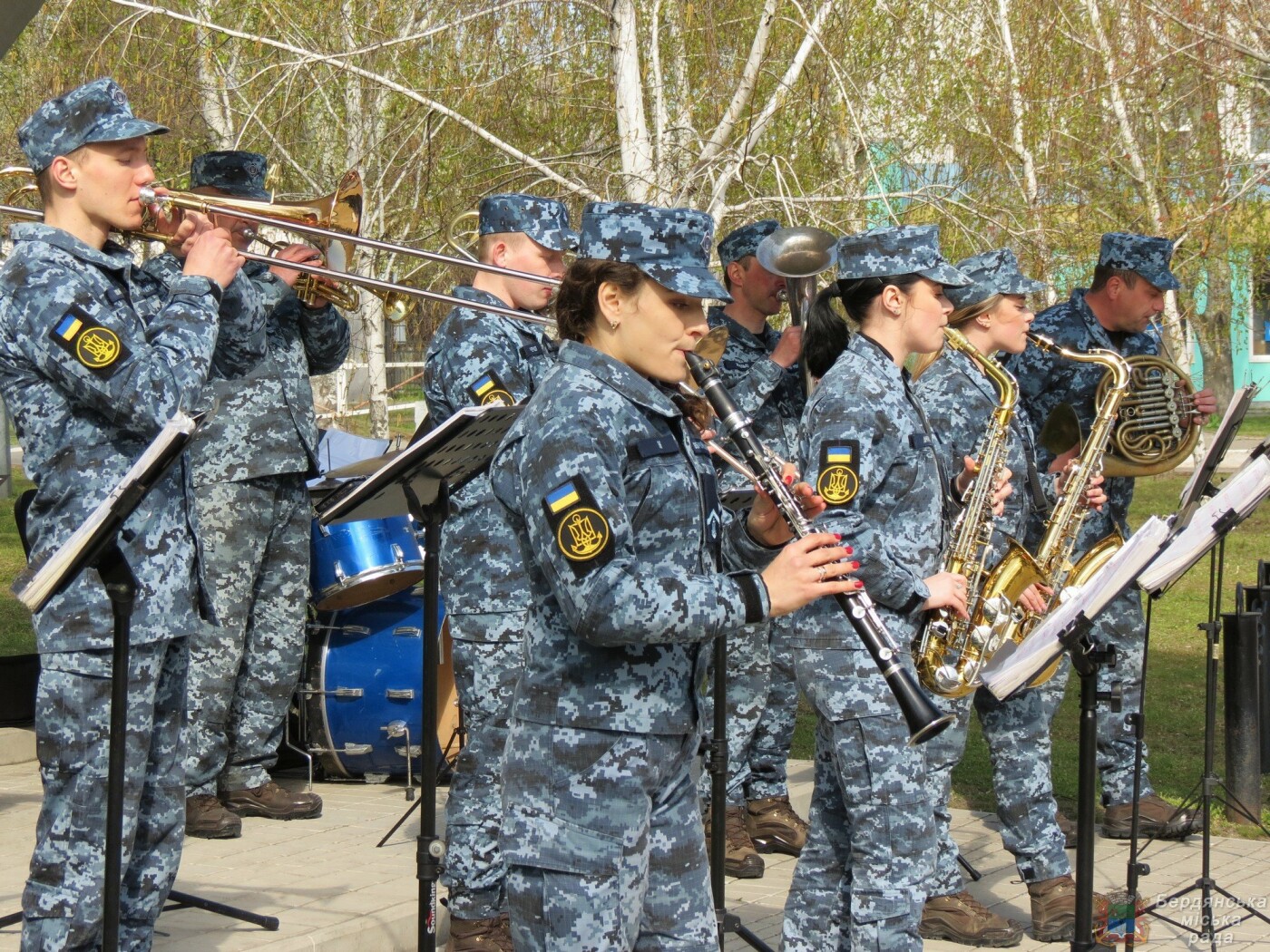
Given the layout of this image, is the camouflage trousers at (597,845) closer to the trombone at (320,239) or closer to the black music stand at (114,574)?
the black music stand at (114,574)

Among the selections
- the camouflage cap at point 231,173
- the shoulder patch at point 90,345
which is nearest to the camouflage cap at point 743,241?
the camouflage cap at point 231,173

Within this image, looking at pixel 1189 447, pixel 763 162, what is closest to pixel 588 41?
pixel 763 162

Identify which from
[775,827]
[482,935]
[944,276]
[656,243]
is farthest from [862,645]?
[775,827]

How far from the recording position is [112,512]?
3.26 m

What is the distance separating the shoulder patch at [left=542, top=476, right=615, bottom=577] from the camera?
311 cm

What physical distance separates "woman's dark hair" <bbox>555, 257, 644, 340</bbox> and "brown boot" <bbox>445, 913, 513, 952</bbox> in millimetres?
2495

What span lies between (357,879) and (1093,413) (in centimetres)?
370

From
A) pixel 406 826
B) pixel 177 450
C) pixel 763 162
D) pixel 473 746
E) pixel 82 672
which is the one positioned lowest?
pixel 406 826

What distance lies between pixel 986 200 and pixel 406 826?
650 cm

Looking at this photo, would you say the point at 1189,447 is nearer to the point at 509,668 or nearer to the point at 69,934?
the point at 509,668

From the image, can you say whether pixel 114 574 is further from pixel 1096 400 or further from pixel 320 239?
pixel 1096 400

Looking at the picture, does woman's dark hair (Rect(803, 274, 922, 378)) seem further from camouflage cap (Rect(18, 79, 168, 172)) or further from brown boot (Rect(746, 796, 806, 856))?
brown boot (Rect(746, 796, 806, 856))

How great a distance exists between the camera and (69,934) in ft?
13.4

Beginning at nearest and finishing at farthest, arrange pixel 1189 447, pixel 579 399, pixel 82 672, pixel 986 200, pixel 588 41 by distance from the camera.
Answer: pixel 579 399 → pixel 82 672 → pixel 1189 447 → pixel 588 41 → pixel 986 200
